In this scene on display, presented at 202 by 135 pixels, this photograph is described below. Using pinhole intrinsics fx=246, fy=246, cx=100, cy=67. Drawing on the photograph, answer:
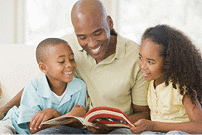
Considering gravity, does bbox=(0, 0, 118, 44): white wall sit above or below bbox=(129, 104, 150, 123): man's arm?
above

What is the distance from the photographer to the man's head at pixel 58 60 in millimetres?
1477

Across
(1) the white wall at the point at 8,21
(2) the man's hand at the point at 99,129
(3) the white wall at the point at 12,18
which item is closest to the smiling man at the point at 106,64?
(2) the man's hand at the point at 99,129

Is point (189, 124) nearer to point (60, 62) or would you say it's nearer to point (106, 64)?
point (106, 64)

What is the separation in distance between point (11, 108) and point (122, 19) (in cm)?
275

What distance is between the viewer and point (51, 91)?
1494 mm

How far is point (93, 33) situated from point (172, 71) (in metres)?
0.48

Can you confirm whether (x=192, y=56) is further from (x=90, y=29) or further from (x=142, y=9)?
(x=142, y=9)

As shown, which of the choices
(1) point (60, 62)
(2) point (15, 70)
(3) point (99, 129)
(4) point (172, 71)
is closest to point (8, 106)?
(2) point (15, 70)

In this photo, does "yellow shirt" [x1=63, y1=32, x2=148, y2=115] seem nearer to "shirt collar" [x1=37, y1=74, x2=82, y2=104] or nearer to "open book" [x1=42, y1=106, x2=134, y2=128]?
"shirt collar" [x1=37, y1=74, x2=82, y2=104]

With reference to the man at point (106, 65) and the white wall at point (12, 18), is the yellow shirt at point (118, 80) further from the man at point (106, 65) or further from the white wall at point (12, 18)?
the white wall at point (12, 18)

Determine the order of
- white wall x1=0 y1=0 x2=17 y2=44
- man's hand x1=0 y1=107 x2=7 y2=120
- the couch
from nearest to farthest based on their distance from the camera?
man's hand x1=0 y1=107 x2=7 y2=120 → the couch → white wall x1=0 y1=0 x2=17 y2=44

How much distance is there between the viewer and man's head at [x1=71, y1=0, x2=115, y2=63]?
4.55 feet

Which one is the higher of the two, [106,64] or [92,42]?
[92,42]

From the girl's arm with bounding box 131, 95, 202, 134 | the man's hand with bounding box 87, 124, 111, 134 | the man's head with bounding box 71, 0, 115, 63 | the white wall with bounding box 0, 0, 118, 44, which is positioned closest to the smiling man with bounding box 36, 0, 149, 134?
the man's head with bounding box 71, 0, 115, 63
